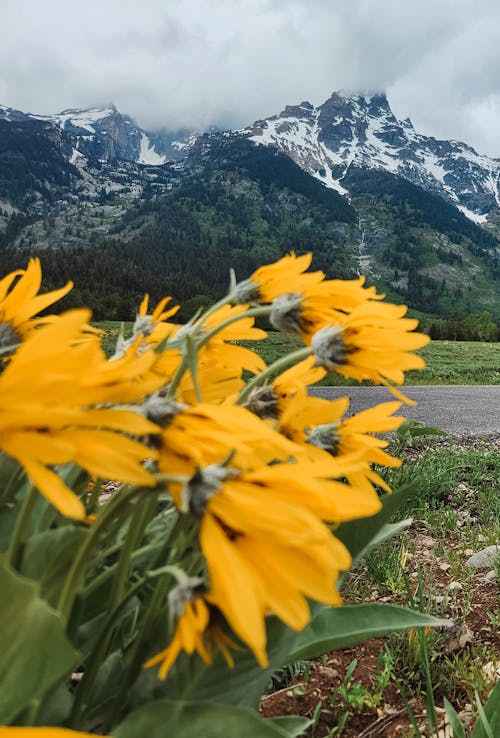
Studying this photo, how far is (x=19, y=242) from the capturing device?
162375mm

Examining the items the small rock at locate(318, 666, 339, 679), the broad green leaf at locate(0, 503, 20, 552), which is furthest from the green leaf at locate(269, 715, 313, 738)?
the small rock at locate(318, 666, 339, 679)

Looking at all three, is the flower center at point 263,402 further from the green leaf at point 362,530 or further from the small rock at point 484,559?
the small rock at point 484,559

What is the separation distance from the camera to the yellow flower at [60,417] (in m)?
0.52

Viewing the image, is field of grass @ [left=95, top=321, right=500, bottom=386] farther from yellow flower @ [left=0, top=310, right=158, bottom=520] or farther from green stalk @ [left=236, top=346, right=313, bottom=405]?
yellow flower @ [left=0, top=310, right=158, bottom=520]

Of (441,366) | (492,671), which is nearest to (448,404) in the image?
(441,366)

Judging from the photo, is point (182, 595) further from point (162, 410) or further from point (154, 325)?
point (154, 325)

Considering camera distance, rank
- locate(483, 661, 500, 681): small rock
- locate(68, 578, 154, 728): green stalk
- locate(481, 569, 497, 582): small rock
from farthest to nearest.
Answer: locate(481, 569, 497, 582): small rock < locate(483, 661, 500, 681): small rock < locate(68, 578, 154, 728): green stalk

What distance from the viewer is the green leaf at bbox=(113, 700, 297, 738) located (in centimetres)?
67

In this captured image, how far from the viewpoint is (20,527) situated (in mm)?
742

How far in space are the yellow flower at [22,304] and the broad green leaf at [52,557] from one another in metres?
0.28

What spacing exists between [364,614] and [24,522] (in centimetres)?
69

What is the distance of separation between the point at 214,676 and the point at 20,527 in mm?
319

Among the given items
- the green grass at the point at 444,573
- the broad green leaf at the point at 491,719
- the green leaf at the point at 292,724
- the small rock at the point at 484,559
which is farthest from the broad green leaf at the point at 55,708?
the small rock at the point at 484,559

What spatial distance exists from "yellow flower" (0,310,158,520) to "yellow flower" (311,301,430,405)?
0.35m
